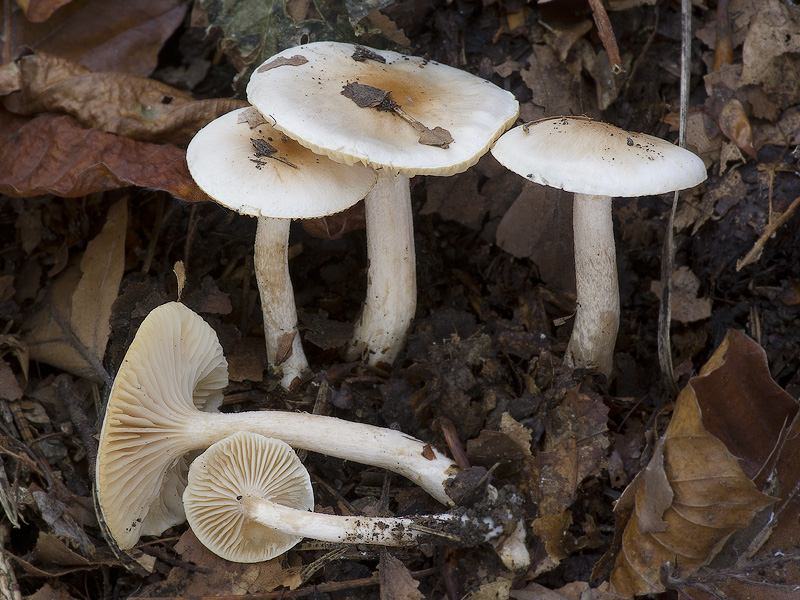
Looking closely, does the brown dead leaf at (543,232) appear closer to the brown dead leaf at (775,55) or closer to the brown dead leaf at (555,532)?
the brown dead leaf at (775,55)

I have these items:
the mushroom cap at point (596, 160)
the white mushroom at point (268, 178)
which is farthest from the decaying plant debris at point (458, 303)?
the mushroom cap at point (596, 160)

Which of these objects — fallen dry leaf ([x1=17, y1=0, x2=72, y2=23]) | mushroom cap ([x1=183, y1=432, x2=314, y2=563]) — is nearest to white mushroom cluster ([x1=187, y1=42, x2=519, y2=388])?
mushroom cap ([x1=183, y1=432, x2=314, y2=563])

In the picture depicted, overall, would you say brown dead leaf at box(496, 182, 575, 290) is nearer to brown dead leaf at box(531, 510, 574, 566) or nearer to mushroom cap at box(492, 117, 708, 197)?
mushroom cap at box(492, 117, 708, 197)

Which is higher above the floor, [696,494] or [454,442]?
[696,494]

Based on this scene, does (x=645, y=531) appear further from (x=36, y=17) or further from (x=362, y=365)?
(x=36, y=17)

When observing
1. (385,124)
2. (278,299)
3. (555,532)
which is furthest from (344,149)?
(555,532)

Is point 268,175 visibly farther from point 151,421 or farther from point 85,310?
point 85,310
